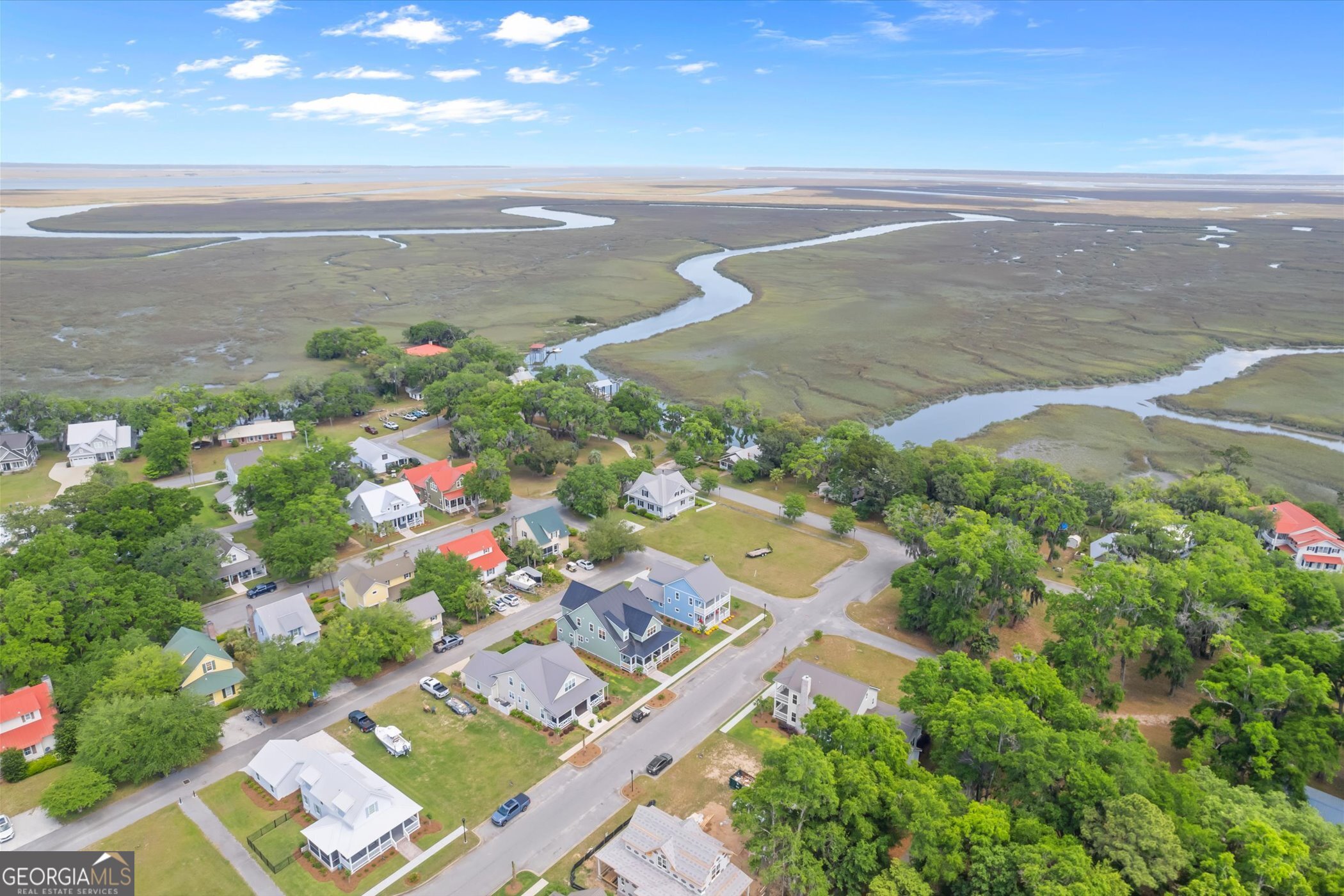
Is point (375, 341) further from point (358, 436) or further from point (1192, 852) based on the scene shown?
point (1192, 852)

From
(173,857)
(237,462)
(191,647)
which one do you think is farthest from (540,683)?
(237,462)

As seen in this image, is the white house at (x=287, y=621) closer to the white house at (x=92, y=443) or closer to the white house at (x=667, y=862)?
the white house at (x=667, y=862)

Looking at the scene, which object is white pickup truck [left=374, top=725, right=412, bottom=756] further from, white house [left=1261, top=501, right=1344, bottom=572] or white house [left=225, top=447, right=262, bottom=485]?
white house [left=1261, top=501, right=1344, bottom=572]

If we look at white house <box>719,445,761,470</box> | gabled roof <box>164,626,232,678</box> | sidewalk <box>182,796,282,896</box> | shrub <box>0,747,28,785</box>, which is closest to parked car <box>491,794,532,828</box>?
sidewalk <box>182,796,282,896</box>

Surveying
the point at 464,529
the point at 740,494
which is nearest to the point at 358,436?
the point at 464,529

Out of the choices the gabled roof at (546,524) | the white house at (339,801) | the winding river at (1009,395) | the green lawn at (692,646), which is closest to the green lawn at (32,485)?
the gabled roof at (546,524)
